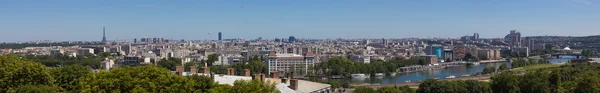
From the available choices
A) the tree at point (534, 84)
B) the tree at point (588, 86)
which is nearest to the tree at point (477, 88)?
the tree at point (534, 84)

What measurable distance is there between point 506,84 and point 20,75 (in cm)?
1161

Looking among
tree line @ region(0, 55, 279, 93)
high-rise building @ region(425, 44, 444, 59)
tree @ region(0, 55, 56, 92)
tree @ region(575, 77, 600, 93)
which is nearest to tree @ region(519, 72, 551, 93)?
tree @ region(575, 77, 600, 93)

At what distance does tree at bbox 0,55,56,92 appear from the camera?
10.7 m

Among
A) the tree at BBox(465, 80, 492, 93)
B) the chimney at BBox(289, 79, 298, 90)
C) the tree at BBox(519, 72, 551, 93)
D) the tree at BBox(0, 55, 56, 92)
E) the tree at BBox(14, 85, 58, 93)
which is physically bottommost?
the tree at BBox(465, 80, 492, 93)

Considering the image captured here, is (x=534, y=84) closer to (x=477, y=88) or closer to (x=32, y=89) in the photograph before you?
(x=477, y=88)

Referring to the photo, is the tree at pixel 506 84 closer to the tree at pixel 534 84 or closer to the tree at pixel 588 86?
the tree at pixel 534 84

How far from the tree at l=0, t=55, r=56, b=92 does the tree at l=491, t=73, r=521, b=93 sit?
36.2ft

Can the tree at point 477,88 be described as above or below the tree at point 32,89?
below

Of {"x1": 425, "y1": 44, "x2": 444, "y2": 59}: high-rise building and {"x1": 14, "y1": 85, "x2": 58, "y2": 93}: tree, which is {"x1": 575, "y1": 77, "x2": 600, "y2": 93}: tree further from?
{"x1": 425, "y1": 44, "x2": 444, "y2": 59}: high-rise building

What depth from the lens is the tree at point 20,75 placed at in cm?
1069

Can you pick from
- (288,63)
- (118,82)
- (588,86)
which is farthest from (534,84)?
(288,63)

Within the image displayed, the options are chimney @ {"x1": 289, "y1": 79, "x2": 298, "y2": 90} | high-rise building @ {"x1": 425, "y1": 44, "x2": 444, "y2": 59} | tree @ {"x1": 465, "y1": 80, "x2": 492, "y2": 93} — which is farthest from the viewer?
high-rise building @ {"x1": 425, "y1": 44, "x2": 444, "y2": 59}

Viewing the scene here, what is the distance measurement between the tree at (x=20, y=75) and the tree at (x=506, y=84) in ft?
36.2

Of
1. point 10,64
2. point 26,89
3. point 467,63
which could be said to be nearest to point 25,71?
point 10,64
